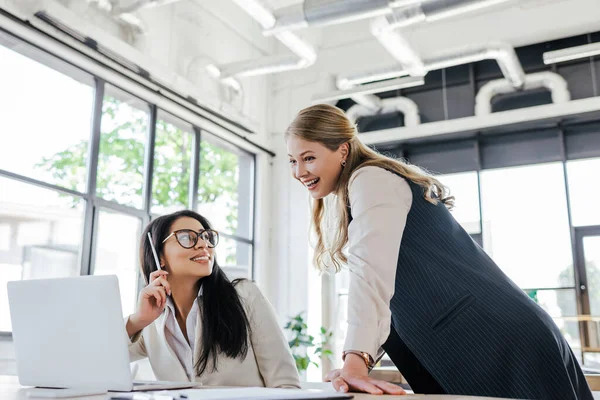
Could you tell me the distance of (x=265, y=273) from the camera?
6.60m

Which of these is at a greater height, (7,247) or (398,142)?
(398,142)

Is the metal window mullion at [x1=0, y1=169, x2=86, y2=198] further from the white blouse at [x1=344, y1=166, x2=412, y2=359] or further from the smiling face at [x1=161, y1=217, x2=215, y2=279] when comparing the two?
the white blouse at [x1=344, y1=166, x2=412, y2=359]

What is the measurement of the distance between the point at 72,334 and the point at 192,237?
90 centimetres

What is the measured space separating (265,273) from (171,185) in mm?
1584

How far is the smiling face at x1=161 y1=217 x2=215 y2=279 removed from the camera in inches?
80.9

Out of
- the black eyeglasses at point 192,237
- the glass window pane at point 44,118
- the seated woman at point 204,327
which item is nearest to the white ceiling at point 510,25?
the glass window pane at point 44,118

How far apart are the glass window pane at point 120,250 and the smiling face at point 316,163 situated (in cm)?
338

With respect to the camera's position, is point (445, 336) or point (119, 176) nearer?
point (445, 336)

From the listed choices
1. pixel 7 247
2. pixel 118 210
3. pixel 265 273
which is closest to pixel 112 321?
pixel 7 247

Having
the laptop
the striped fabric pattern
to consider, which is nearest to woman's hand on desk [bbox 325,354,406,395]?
the striped fabric pattern

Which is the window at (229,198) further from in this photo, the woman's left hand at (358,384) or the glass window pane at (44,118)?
the woman's left hand at (358,384)

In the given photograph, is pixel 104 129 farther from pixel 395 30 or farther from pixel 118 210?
pixel 395 30

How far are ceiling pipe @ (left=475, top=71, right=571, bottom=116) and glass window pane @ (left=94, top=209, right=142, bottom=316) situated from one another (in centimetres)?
338

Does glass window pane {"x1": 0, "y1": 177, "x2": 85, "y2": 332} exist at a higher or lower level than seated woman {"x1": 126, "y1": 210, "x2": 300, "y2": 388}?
higher
